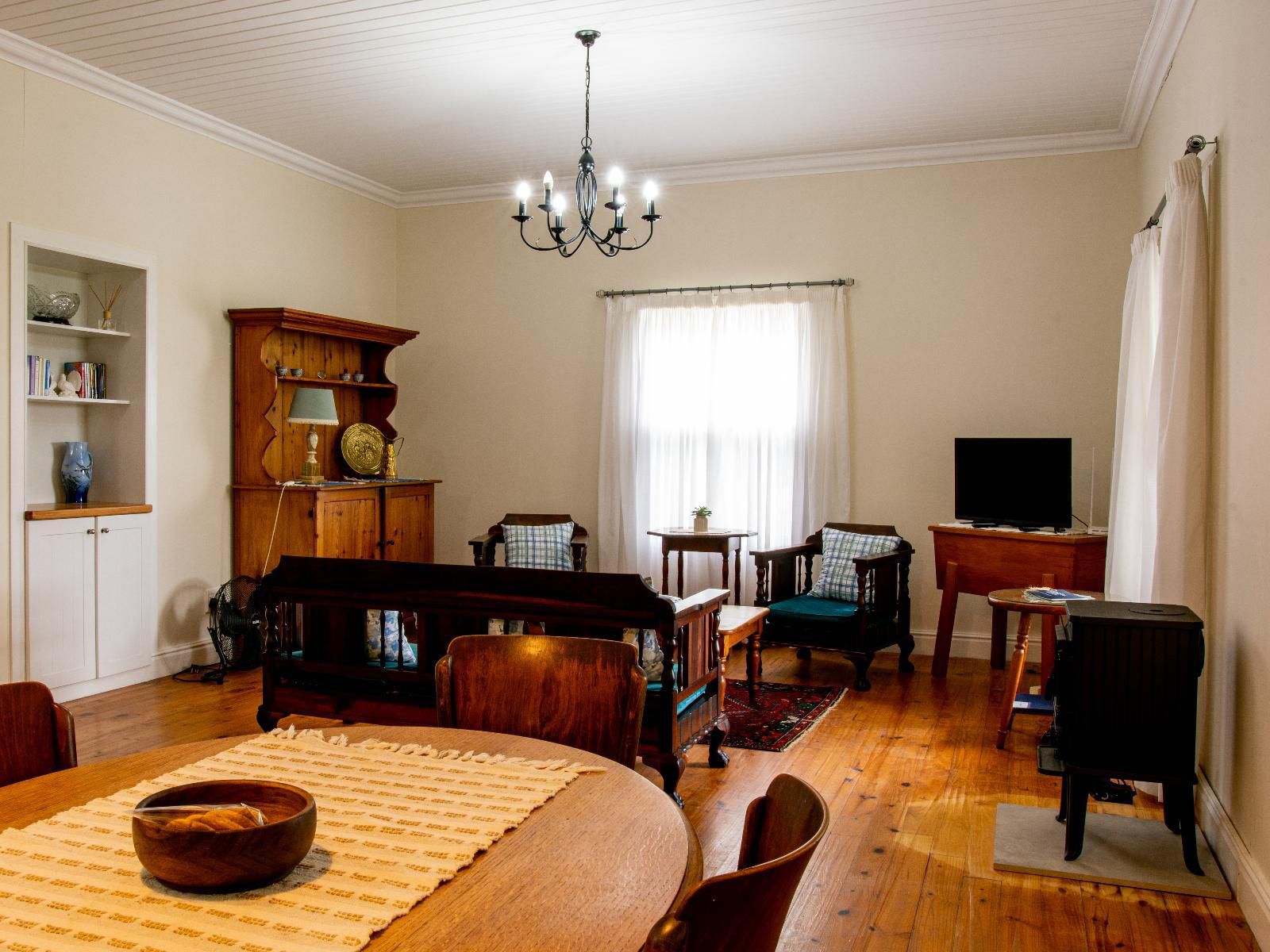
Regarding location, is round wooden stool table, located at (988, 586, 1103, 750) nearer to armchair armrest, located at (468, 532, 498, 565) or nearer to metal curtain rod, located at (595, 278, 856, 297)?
metal curtain rod, located at (595, 278, 856, 297)

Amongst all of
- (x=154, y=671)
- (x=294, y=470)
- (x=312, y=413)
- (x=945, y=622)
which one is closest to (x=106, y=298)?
(x=312, y=413)

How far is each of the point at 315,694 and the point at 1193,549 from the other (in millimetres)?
3237

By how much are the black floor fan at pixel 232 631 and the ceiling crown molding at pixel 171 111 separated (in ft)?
8.59

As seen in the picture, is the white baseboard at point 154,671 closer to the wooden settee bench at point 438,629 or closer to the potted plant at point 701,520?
the wooden settee bench at point 438,629

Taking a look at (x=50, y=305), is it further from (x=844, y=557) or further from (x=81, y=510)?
(x=844, y=557)

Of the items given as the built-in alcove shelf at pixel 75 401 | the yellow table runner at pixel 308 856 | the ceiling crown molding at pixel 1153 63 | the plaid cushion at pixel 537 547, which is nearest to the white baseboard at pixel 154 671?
the built-in alcove shelf at pixel 75 401

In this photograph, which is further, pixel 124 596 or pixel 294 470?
pixel 294 470

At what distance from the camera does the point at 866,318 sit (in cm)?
645

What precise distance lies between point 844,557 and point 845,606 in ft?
1.27

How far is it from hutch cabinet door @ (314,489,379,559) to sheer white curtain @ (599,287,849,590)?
5.15ft

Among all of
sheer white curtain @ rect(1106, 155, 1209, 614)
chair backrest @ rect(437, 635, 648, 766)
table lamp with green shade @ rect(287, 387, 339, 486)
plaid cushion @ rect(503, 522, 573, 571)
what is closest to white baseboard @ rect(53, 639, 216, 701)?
table lamp with green shade @ rect(287, 387, 339, 486)

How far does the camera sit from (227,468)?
20.0ft

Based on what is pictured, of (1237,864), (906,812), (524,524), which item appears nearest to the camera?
(1237,864)

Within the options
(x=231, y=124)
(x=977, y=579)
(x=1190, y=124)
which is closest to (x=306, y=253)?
(x=231, y=124)
